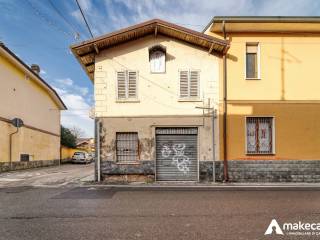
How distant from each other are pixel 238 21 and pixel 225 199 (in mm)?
9114

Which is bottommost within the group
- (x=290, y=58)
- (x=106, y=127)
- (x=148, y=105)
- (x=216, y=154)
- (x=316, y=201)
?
(x=316, y=201)

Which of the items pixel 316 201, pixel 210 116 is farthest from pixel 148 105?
pixel 316 201

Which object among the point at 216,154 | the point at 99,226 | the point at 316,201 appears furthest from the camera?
the point at 216,154

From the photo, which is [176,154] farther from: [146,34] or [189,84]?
[146,34]

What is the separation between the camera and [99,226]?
22.4 ft

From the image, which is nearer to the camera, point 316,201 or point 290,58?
point 316,201

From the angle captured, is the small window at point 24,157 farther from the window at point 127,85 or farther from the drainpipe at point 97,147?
the window at point 127,85

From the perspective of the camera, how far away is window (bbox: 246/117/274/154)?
15.9 meters

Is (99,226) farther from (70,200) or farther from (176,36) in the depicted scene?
(176,36)

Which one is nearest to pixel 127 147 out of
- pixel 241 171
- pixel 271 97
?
pixel 241 171

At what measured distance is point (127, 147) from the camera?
15.8 meters

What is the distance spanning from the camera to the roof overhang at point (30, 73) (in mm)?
22816

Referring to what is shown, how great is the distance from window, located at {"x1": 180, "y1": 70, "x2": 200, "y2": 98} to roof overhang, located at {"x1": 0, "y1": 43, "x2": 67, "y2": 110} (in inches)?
501

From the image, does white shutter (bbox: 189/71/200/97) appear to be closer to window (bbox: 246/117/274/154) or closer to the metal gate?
the metal gate
